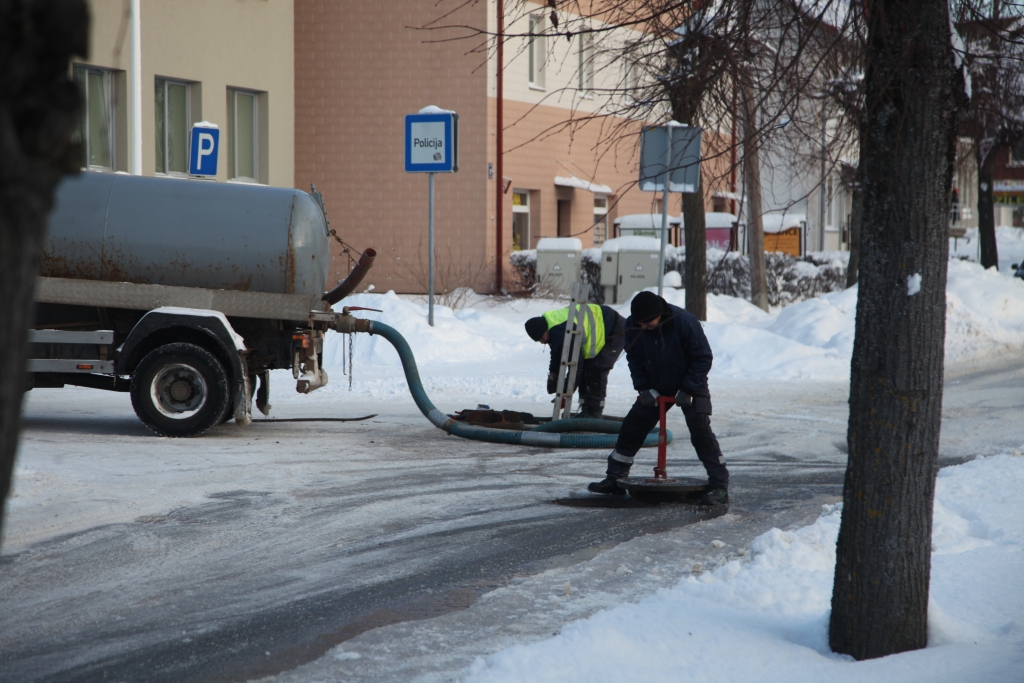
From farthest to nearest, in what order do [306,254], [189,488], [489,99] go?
[489,99]
[306,254]
[189,488]

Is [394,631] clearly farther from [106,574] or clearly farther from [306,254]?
[306,254]

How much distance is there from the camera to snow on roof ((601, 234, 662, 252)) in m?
22.0

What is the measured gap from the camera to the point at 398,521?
6.31 metres

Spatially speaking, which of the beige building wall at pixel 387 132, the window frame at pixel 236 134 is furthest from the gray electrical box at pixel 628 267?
the window frame at pixel 236 134

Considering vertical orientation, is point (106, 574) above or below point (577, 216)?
below

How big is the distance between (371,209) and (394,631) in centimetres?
2139

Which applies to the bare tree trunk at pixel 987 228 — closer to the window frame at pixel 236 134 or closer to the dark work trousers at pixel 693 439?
the window frame at pixel 236 134

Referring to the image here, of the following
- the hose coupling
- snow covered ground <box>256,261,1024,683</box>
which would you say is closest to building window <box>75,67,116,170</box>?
the hose coupling

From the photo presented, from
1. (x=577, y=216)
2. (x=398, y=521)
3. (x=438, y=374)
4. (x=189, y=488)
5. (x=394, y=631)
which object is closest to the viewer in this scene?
(x=394, y=631)

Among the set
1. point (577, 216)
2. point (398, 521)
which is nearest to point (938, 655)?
point (398, 521)

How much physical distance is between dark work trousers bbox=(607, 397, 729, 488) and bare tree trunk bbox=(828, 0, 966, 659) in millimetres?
2902

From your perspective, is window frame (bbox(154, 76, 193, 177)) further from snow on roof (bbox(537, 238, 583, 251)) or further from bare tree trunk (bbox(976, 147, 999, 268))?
bare tree trunk (bbox(976, 147, 999, 268))

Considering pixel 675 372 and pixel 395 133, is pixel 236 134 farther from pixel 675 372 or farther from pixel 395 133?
pixel 675 372

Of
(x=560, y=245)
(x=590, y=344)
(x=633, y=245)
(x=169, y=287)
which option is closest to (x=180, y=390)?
(x=169, y=287)
